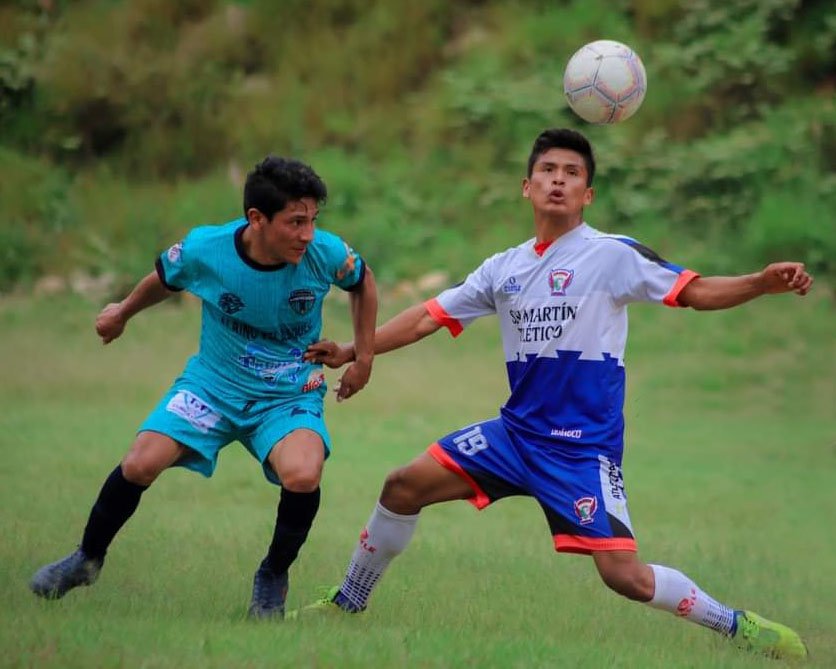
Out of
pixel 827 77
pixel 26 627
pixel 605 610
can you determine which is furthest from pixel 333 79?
pixel 26 627

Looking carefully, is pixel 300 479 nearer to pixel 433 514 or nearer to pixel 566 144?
pixel 566 144

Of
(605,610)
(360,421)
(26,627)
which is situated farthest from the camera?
(360,421)

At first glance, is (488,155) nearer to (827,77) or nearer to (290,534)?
(827,77)

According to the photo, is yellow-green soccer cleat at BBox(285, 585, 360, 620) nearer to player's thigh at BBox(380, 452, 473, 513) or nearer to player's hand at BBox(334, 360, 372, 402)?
player's thigh at BBox(380, 452, 473, 513)

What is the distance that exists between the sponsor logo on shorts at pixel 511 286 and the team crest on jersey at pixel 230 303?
106 centimetres

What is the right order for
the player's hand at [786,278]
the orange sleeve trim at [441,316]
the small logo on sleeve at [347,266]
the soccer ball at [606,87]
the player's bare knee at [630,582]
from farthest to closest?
the soccer ball at [606,87] < the orange sleeve trim at [441,316] < the small logo on sleeve at [347,266] < the player's bare knee at [630,582] < the player's hand at [786,278]

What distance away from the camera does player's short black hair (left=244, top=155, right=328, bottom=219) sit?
5633mm

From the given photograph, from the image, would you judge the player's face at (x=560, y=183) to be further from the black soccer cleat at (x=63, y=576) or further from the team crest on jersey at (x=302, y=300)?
the black soccer cleat at (x=63, y=576)

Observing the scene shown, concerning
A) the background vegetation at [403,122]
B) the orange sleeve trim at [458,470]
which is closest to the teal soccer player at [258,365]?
the orange sleeve trim at [458,470]

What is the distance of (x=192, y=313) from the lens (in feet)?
52.7

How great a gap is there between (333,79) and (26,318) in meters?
6.27

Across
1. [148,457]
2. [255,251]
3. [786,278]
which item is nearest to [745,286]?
[786,278]

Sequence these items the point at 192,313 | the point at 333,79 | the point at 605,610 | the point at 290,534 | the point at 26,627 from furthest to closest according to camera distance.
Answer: the point at 333,79, the point at 192,313, the point at 605,610, the point at 290,534, the point at 26,627

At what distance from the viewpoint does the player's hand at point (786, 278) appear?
5262mm
